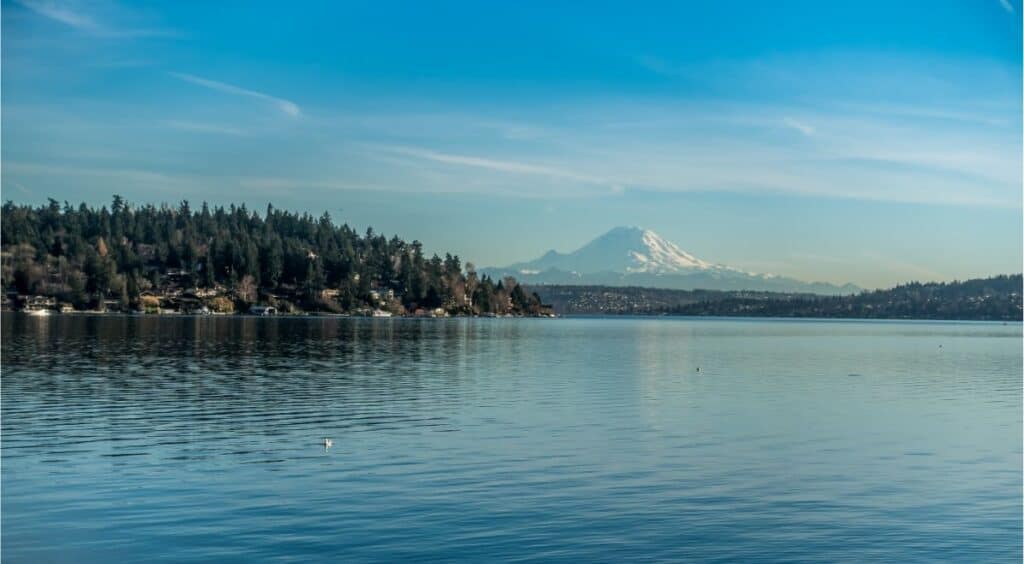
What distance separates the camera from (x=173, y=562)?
24.2 meters

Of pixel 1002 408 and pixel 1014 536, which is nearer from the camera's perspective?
pixel 1014 536

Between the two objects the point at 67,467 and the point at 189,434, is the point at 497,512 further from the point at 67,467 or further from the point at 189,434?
the point at 189,434

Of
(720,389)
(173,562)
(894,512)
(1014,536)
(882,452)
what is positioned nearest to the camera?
(173,562)

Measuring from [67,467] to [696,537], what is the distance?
2233cm

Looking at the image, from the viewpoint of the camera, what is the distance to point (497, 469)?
36.8 m

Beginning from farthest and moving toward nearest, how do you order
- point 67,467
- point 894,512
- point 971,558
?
1. point 67,467
2. point 894,512
3. point 971,558

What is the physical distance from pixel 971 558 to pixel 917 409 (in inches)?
1438

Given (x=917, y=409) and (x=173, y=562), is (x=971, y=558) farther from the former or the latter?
(x=917, y=409)

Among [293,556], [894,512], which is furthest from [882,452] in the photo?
[293,556]

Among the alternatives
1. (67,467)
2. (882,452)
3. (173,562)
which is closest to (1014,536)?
(882,452)

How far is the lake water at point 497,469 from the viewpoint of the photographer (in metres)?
26.6

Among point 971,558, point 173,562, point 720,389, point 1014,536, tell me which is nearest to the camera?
point 173,562

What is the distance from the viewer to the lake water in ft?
87.3

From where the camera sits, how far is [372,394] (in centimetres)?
6300
